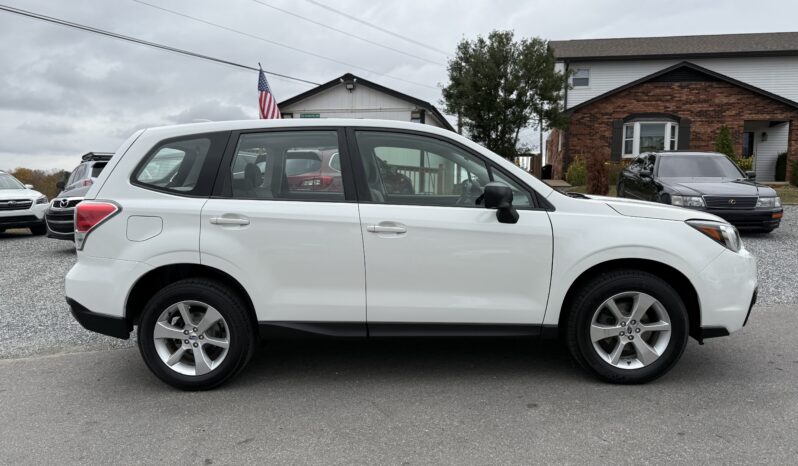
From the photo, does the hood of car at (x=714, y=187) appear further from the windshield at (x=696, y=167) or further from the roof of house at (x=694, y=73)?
the roof of house at (x=694, y=73)

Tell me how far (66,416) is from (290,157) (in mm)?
2143

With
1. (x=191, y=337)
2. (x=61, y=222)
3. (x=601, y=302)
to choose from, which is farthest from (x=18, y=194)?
(x=601, y=302)

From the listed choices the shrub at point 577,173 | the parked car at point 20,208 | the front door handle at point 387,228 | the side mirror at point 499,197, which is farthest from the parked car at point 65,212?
the shrub at point 577,173

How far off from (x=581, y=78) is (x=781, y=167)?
9449mm

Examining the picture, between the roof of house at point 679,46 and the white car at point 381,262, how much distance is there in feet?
81.3

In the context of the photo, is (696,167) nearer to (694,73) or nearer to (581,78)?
(694,73)

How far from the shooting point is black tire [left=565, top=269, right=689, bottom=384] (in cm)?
362

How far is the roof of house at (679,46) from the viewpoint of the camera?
26.2 m

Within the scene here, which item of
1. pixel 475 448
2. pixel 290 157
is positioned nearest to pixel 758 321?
pixel 475 448

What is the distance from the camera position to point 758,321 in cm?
529

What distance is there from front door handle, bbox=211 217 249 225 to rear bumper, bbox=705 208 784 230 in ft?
28.5

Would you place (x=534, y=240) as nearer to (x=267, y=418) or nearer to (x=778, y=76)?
(x=267, y=418)

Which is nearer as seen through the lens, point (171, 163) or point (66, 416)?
point (66, 416)

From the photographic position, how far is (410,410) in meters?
3.44
